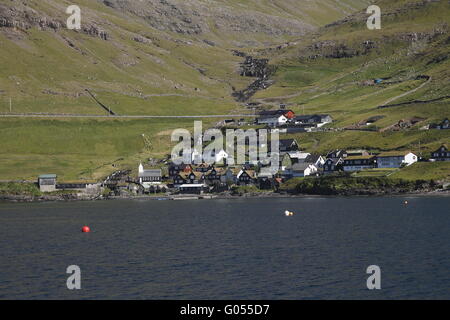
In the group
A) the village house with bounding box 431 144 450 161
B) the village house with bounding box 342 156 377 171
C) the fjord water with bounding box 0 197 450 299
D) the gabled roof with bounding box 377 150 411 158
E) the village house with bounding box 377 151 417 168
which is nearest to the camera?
the fjord water with bounding box 0 197 450 299

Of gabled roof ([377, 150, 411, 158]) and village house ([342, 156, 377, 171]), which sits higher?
gabled roof ([377, 150, 411, 158])

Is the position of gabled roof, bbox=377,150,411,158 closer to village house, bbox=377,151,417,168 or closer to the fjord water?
village house, bbox=377,151,417,168

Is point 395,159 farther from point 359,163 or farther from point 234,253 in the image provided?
point 234,253

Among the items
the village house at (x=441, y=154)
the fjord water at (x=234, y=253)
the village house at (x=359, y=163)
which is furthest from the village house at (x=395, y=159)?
the fjord water at (x=234, y=253)

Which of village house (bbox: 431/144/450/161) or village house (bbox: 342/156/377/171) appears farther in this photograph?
village house (bbox: 342/156/377/171)

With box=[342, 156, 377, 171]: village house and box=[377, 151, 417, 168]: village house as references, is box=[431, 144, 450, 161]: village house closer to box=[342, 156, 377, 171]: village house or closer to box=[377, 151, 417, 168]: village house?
box=[377, 151, 417, 168]: village house

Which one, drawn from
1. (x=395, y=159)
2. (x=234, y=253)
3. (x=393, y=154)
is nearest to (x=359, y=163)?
(x=393, y=154)

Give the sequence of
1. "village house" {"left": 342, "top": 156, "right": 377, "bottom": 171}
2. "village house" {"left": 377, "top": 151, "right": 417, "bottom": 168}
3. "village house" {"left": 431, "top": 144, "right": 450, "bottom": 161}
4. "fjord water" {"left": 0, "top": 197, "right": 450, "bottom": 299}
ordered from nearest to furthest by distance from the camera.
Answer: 1. "fjord water" {"left": 0, "top": 197, "right": 450, "bottom": 299}
2. "village house" {"left": 431, "top": 144, "right": 450, "bottom": 161}
3. "village house" {"left": 377, "top": 151, "right": 417, "bottom": 168}
4. "village house" {"left": 342, "top": 156, "right": 377, "bottom": 171}

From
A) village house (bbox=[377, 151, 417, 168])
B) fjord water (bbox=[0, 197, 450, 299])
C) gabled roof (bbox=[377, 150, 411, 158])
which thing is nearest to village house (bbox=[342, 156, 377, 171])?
village house (bbox=[377, 151, 417, 168])

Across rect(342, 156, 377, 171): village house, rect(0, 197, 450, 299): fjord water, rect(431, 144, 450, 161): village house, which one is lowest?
rect(0, 197, 450, 299): fjord water
